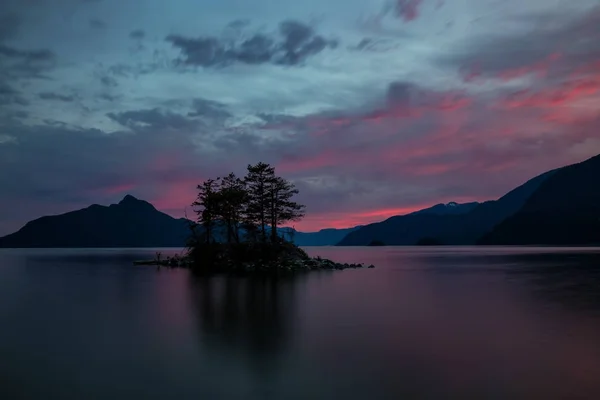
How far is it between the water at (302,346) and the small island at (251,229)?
3128cm

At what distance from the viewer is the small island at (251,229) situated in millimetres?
68250

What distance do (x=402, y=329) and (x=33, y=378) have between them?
1539 cm

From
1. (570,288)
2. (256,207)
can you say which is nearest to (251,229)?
(256,207)

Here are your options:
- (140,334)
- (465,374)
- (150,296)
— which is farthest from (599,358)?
(150,296)

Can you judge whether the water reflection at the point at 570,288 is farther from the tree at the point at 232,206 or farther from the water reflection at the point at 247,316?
the tree at the point at 232,206

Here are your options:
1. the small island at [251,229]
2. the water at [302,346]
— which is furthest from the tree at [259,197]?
the water at [302,346]

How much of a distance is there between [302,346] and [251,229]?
52212 millimetres

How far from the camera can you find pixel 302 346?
1869 cm

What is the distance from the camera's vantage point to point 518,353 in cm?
1745

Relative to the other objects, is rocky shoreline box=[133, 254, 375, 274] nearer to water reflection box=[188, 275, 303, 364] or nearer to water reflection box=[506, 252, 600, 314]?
water reflection box=[188, 275, 303, 364]

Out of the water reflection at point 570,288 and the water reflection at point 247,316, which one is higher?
the water reflection at point 247,316

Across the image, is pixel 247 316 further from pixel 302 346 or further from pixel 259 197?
pixel 259 197

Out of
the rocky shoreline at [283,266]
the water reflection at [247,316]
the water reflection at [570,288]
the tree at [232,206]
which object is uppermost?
the tree at [232,206]

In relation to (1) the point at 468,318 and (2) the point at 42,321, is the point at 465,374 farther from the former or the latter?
(2) the point at 42,321
